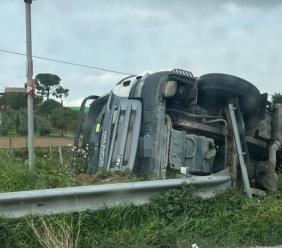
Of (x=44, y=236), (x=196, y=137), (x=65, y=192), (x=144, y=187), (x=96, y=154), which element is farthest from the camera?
(x=96, y=154)

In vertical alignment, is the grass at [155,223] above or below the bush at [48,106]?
below

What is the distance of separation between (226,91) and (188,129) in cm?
69

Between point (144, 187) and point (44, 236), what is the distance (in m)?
1.33

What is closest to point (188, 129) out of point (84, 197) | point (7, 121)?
point (84, 197)

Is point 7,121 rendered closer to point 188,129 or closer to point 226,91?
point 188,129

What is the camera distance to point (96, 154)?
25.7ft

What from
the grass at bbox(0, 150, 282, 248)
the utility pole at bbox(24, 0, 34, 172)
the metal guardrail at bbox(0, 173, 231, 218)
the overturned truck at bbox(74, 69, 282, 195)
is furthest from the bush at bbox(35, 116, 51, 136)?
the metal guardrail at bbox(0, 173, 231, 218)

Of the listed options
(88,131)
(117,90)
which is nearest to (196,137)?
(117,90)

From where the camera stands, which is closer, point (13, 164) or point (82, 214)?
point (82, 214)

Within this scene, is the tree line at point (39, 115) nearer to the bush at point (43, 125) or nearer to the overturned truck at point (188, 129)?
the bush at point (43, 125)

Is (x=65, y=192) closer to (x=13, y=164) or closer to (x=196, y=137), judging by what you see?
(x=13, y=164)

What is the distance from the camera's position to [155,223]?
5656 mm

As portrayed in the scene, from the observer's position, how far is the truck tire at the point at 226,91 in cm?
738

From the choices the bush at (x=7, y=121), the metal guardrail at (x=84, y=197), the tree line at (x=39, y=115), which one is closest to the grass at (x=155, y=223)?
the metal guardrail at (x=84, y=197)
